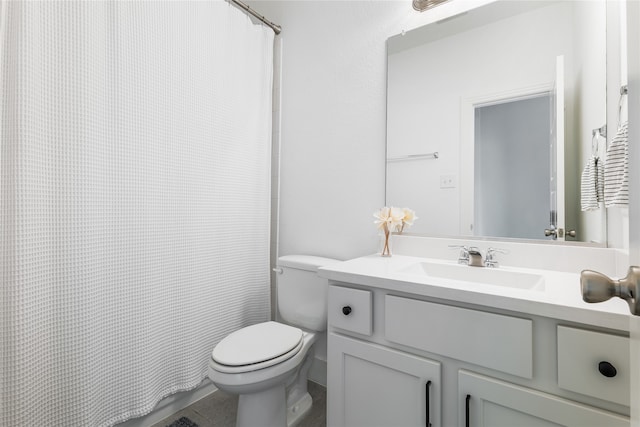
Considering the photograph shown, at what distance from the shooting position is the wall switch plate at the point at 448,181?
4.66 ft

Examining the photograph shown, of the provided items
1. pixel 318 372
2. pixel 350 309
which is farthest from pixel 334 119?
pixel 318 372

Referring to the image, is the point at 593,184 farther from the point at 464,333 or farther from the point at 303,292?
the point at 303,292

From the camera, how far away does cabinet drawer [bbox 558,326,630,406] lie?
0.69 m

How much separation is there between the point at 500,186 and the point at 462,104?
0.41m

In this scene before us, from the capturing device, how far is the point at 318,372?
5.95 ft

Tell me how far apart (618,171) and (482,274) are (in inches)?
21.4

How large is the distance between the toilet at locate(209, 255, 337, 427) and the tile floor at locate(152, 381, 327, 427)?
0.06m

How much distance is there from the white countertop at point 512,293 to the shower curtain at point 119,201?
785 millimetres

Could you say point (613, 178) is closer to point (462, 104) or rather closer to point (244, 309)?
point (462, 104)

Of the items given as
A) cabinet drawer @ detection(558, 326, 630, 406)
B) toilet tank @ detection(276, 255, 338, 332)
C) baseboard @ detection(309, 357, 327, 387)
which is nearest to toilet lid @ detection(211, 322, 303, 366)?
toilet tank @ detection(276, 255, 338, 332)

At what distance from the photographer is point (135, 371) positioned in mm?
1307

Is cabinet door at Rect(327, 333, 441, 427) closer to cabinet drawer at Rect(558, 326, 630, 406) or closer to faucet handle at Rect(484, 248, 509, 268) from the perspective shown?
cabinet drawer at Rect(558, 326, 630, 406)

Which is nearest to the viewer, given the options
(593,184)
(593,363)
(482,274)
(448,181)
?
(593,363)

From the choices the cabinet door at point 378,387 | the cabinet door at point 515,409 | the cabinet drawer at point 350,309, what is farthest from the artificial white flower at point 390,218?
the cabinet door at point 515,409
